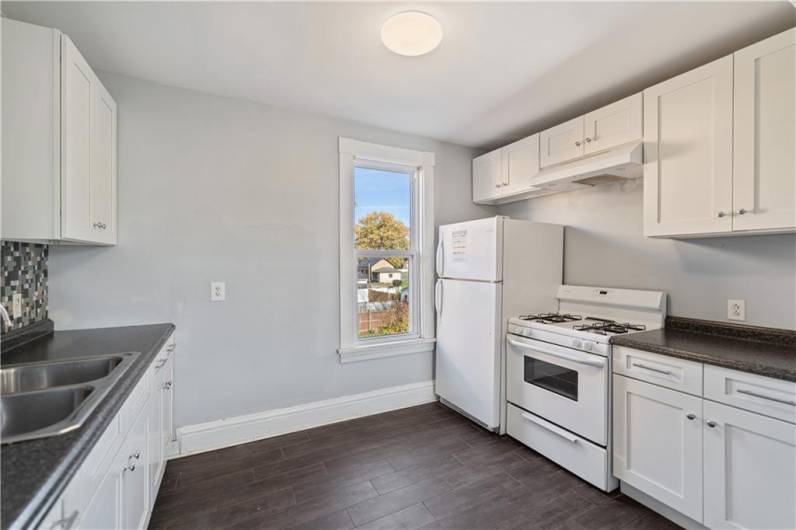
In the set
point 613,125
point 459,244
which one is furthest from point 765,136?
point 459,244

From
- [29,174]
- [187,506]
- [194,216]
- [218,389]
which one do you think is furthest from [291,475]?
[29,174]

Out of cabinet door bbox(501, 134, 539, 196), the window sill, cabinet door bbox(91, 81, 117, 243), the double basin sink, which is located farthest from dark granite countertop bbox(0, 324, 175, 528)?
cabinet door bbox(501, 134, 539, 196)

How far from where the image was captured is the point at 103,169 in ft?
6.38

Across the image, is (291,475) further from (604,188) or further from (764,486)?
(604,188)

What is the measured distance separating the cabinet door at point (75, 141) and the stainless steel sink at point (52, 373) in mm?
543

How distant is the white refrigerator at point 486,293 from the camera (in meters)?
2.59

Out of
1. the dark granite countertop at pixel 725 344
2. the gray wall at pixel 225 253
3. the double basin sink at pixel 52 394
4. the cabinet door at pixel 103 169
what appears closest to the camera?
the double basin sink at pixel 52 394

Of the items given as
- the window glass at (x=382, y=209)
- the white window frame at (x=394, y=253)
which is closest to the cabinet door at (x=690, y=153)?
the white window frame at (x=394, y=253)

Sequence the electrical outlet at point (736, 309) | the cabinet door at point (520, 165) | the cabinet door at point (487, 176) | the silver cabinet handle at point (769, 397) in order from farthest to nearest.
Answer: the cabinet door at point (487, 176) → the cabinet door at point (520, 165) → the electrical outlet at point (736, 309) → the silver cabinet handle at point (769, 397)

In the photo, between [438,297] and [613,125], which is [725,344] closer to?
[613,125]

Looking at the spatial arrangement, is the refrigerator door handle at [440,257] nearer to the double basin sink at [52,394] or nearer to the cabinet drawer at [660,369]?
the cabinet drawer at [660,369]

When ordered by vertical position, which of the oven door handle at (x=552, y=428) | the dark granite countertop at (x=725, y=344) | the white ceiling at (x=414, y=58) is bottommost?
the oven door handle at (x=552, y=428)

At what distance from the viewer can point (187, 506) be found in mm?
1852

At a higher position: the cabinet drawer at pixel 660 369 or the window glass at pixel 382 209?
the window glass at pixel 382 209
